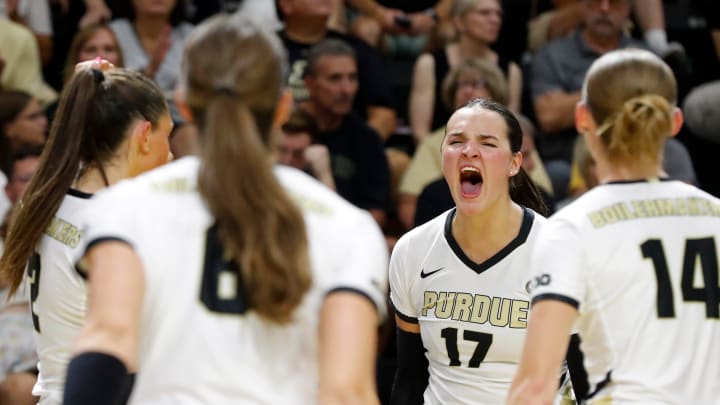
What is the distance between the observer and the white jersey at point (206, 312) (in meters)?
2.43

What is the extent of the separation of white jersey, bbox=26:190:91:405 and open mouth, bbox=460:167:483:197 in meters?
1.38

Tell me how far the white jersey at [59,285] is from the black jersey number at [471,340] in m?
1.30

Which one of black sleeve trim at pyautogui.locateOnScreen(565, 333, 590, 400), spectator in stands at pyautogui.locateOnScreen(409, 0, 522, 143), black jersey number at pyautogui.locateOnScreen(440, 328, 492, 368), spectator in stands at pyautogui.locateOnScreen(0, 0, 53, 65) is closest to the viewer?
black sleeve trim at pyautogui.locateOnScreen(565, 333, 590, 400)

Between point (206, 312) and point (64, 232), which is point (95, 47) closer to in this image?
point (64, 232)

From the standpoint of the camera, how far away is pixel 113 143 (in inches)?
138

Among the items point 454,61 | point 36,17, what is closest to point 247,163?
point 454,61

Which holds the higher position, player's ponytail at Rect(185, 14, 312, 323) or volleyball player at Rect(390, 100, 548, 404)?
player's ponytail at Rect(185, 14, 312, 323)

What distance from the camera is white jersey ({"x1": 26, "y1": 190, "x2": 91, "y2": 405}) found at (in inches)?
136

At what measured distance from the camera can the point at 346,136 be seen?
7.36 m

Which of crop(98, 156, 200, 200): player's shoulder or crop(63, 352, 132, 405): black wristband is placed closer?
crop(63, 352, 132, 405): black wristband

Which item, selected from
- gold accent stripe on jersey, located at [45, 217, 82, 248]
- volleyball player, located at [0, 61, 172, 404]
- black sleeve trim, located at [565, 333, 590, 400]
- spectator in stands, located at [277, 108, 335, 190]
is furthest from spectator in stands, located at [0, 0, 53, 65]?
black sleeve trim, located at [565, 333, 590, 400]

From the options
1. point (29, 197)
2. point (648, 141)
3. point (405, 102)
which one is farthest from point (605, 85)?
point (405, 102)

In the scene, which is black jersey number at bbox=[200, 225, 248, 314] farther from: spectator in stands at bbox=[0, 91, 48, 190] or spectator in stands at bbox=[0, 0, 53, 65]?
spectator in stands at bbox=[0, 0, 53, 65]

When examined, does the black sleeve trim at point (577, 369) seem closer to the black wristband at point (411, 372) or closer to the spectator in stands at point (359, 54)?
the black wristband at point (411, 372)
